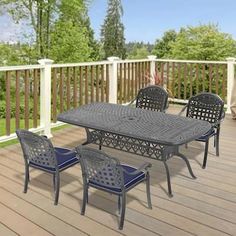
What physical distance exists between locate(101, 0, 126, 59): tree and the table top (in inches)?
1499

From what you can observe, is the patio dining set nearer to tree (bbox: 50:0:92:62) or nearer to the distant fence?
the distant fence

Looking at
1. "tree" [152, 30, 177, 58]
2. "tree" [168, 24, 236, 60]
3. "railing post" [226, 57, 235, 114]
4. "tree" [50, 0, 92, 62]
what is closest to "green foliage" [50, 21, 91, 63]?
"tree" [50, 0, 92, 62]

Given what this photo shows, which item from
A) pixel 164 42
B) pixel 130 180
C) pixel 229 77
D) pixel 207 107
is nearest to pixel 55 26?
pixel 229 77

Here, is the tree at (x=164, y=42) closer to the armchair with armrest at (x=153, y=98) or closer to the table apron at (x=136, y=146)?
the armchair with armrest at (x=153, y=98)

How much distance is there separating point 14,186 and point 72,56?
1505 cm

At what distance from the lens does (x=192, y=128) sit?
3.33 m

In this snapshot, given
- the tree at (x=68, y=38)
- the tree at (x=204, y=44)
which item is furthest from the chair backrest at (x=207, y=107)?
the tree at (x=68, y=38)

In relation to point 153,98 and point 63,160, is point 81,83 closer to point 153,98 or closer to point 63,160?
point 153,98

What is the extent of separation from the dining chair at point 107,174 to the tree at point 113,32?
129ft

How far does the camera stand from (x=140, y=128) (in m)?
3.30

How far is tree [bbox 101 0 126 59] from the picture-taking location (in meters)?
41.3

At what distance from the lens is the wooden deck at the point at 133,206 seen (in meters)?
2.65

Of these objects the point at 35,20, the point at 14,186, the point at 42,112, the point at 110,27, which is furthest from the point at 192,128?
the point at 110,27

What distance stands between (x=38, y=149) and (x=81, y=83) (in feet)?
9.70
